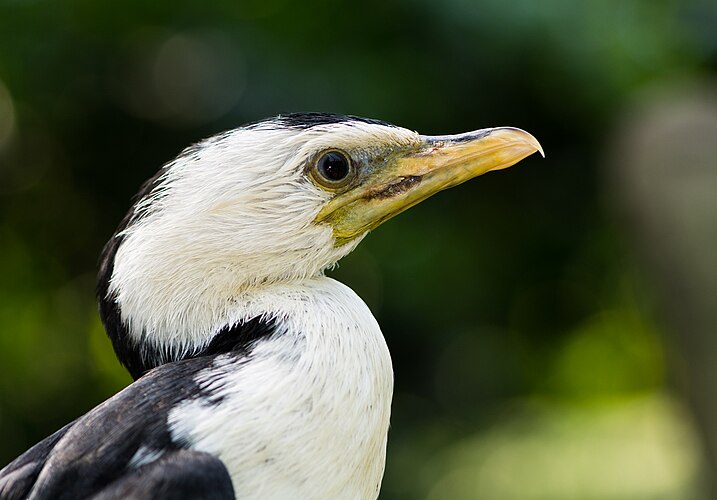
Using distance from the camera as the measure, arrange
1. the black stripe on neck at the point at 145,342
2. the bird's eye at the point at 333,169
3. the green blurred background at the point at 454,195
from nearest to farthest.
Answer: the black stripe on neck at the point at 145,342, the bird's eye at the point at 333,169, the green blurred background at the point at 454,195

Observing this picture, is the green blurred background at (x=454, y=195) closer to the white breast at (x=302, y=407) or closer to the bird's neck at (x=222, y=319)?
the bird's neck at (x=222, y=319)

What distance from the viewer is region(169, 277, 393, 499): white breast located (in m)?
2.69

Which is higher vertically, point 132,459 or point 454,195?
point 132,459

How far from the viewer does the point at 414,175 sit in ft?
10.8

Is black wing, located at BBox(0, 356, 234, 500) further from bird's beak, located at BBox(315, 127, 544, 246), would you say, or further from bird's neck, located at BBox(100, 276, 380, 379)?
bird's beak, located at BBox(315, 127, 544, 246)

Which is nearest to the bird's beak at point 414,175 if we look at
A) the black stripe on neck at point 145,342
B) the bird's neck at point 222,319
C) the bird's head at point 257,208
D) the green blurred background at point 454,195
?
the bird's head at point 257,208

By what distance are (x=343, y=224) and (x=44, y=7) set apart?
4.72 metres

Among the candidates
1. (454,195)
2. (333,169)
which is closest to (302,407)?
(333,169)

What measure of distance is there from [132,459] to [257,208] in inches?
33.9

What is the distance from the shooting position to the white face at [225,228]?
120 inches

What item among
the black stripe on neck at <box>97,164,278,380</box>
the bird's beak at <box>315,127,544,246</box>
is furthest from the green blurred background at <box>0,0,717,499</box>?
the black stripe on neck at <box>97,164,278,380</box>

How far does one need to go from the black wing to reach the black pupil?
0.76 meters

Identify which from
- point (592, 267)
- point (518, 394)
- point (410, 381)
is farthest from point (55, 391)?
point (592, 267)

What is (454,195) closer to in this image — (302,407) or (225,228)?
(225,228)
